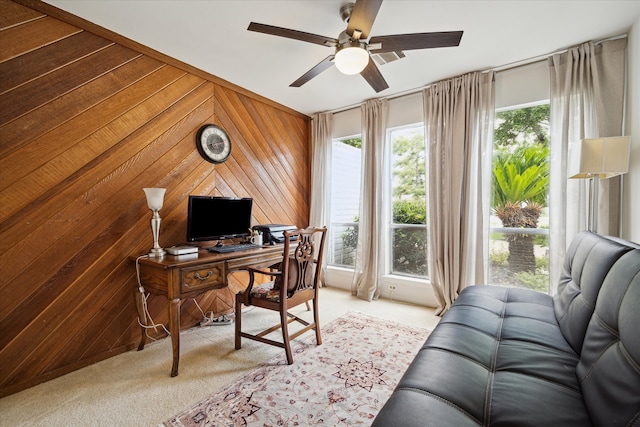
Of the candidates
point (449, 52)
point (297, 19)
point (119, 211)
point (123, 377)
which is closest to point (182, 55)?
point (297, 19)

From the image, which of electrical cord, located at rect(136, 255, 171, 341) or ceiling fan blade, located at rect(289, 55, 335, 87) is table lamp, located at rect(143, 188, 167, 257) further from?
ceiling fan blade, located at rect(289, 55, 335, 87)

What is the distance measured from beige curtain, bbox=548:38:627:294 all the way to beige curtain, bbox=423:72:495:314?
51 cm

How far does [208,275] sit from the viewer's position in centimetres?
219

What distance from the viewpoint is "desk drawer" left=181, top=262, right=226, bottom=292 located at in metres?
2.07

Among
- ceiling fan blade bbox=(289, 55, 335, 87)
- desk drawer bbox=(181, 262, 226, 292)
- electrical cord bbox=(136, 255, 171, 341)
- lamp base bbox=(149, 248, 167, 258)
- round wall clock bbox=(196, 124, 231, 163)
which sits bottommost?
electrical cord bbox=(136, 255, 171, 341)

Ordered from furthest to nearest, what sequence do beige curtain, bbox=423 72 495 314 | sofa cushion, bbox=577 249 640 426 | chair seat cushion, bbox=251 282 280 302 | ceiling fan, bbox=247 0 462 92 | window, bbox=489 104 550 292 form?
beige curtain, bbox=423 72 495 314
window, bbox=489 104 550 292
chair seat cushion, bbox=251 282 280 302
ceiling fan, bbox=247 0 462 92
sofa cushion, bbox=577 249 640 426

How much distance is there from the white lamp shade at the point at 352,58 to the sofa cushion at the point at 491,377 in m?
1.73

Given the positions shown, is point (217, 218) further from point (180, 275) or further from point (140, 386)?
point (140, 386)

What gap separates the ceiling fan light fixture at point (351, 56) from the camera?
1820 mm

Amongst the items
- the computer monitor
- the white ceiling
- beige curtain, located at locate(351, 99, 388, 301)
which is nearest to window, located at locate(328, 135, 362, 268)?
beige curtain, located at locate(351, 99, 388, 301)

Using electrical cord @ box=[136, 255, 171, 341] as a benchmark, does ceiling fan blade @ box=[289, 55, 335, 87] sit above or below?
above

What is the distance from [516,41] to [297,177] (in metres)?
2.80

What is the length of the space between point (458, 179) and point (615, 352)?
2196 millimetres

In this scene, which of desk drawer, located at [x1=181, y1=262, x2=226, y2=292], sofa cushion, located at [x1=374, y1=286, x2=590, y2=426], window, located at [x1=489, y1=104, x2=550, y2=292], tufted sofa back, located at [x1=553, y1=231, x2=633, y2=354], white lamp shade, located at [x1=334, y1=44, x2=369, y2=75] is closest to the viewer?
sofa cushion, located at [x1=374, y1=286, x2=590, y2=426]
